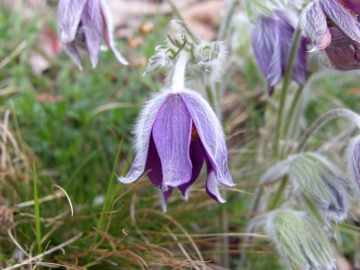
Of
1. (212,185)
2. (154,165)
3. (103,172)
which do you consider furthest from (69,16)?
(103,172)

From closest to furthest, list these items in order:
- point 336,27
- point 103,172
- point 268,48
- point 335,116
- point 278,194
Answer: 1. point 336,27
2. point 335,116
3. point 268,48
4. point 278,194
5. point 103,172

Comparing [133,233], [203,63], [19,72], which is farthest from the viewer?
[19,72]

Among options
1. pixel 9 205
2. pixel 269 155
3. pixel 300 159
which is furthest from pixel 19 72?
pixel 300 159

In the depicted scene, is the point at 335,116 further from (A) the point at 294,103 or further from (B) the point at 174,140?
(B) the point at 174,140

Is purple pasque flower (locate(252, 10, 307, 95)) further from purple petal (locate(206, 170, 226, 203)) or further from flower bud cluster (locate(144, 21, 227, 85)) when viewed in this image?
purple petal (locate(206, 170, 226, 203))

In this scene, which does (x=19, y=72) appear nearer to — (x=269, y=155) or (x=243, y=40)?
(x=243, y=40)

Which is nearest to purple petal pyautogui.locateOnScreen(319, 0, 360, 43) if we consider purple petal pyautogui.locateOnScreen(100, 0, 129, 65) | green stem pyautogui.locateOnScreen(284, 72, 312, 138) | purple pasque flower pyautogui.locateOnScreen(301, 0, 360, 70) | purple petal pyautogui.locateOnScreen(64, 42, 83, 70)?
purple pasque flower pyautogui.locateOnScreen(301, 0, 360, 70)
